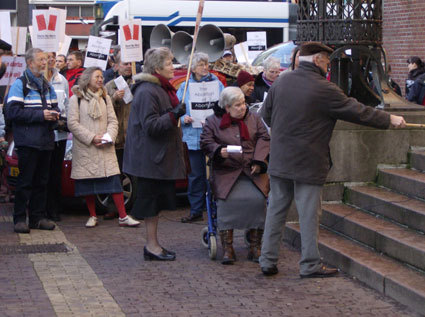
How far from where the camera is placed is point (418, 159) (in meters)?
8.77

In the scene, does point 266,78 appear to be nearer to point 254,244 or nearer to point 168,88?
point 168,88

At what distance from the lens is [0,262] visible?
27.1ft

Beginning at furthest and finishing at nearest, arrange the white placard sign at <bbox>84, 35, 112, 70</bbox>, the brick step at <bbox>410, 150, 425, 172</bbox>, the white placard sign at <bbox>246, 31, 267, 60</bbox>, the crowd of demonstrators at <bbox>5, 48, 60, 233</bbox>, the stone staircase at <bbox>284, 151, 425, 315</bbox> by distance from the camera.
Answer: the white placard sign at <bbox>246, 31, 267, 60</bbox>
the white placard sign at <bbox>84, 35, 112, 70</bbox>
the crowd of demonstrators at <bbox>5, 48, 60, 233</bbox>
the brick step at <bbox>410, 150, 425, 172</bbox>
the stone staircase at <bbox>284, 151, 425, 315</bbox>

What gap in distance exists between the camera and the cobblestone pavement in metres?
6.58

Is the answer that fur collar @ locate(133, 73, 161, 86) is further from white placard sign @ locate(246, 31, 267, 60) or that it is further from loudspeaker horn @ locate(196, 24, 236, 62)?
white placard sign @ locate(246, 31, 267, 60)

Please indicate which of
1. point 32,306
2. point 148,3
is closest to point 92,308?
point 32,306

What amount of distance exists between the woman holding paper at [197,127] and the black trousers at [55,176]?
1.47m

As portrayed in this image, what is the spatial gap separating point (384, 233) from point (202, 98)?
135 inches

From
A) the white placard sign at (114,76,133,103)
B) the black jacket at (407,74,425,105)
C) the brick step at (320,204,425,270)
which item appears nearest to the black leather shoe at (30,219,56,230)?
the white placard sign at (114,76,133,103)

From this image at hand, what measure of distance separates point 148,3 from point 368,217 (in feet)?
45.7

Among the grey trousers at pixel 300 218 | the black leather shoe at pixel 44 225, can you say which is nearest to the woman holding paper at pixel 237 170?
the grey trousers at pixel 300 218

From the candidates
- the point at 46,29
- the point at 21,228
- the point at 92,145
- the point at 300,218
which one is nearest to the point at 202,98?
the point at 92,145

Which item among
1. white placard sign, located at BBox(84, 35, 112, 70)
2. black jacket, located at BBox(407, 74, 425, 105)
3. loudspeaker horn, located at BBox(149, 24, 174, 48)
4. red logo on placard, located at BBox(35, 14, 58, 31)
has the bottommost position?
black jacket, located at BBox(407, 74, 425, 105)

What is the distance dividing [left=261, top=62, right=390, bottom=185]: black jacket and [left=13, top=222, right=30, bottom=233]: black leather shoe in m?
3.50
